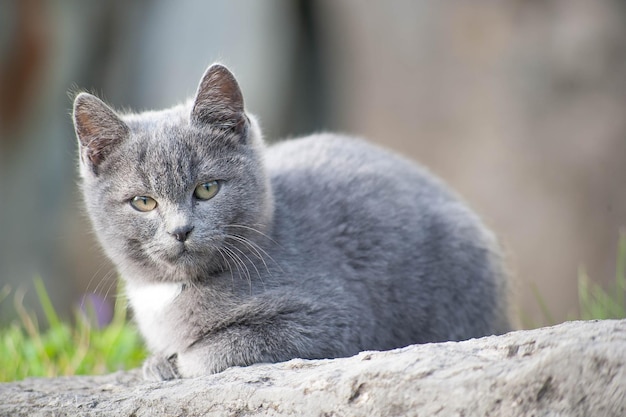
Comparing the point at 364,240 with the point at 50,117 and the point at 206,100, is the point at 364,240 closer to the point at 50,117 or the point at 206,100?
the point at 206,100

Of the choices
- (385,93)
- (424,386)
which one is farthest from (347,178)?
(385,93)

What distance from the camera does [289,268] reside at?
302 cm

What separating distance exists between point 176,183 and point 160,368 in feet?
2.25

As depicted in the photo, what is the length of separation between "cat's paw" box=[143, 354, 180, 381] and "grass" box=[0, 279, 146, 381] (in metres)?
1.00

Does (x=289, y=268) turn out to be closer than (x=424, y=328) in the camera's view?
Yes

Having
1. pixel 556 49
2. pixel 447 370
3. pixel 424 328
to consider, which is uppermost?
pixel 556 49

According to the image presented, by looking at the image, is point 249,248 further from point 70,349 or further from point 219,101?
point 70,349

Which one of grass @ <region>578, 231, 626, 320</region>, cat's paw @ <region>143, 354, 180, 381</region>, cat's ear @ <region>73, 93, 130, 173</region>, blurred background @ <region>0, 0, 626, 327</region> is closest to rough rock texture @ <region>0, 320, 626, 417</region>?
cat's paw @ <region>143, 354, 180, 381</region>

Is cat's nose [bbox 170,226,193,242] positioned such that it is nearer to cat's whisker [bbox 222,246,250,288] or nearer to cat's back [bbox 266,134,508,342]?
cat's whisker [bbox 222,246,250,288]

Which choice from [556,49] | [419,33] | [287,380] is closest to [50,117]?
[419,33]

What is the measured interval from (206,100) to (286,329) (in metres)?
0.89

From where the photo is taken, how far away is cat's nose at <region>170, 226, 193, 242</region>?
2.71m

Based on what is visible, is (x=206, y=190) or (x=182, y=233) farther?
(x=206, y=190)

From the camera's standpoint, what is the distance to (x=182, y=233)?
2.72 m
